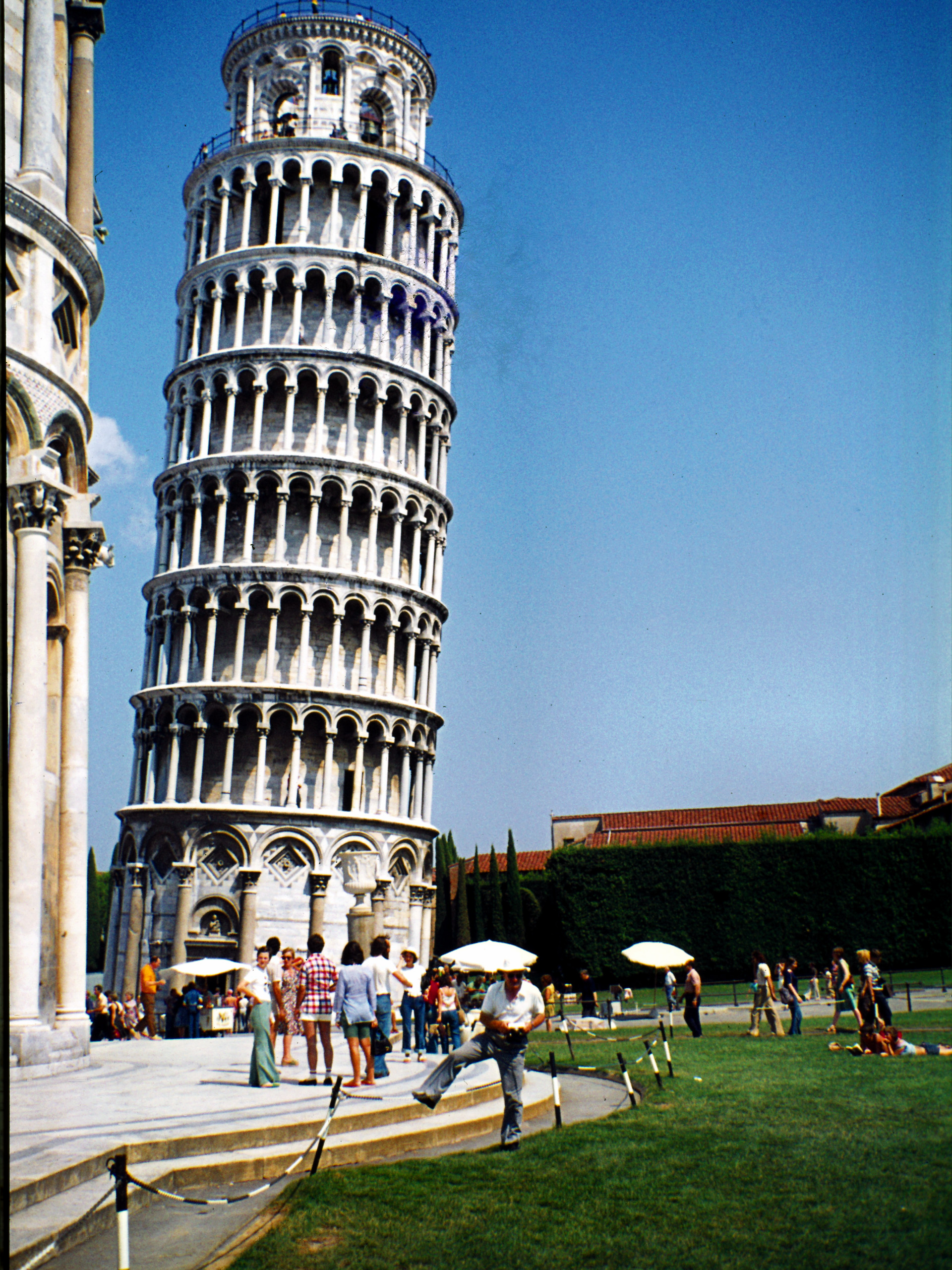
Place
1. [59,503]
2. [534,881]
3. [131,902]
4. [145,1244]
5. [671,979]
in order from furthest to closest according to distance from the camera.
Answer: [534,881], [131,902], [671,979], [59,503], [145,1244]

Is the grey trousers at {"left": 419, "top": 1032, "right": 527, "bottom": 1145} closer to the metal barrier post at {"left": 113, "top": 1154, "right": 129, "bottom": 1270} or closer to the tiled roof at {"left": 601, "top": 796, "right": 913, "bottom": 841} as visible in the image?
the metal barrier post at {"left": 113, "top": 1154, "right": 129, "bottom": 1270}

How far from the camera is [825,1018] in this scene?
32.4m

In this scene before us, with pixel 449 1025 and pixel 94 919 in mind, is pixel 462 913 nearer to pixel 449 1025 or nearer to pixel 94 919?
pixel 94 919

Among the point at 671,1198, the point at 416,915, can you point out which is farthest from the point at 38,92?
the point at 416,915

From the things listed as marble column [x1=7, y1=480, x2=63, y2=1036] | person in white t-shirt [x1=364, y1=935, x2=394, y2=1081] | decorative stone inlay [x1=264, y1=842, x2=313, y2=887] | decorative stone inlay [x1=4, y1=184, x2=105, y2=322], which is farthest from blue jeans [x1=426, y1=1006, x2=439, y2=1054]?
decorative stone inlay [x1=264, y1=842, x2=313, y2=887]

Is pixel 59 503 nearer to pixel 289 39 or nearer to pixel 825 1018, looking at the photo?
pixel 825 1018

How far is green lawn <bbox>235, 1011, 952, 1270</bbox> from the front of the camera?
704 cm

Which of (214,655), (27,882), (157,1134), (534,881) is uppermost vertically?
(214,655)

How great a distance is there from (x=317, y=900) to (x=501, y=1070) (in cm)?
3439

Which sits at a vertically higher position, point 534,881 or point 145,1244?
point 145,1244

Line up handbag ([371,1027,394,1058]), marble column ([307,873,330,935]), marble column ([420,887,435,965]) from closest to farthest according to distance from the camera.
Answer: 1. handbag ([371,1027,394,1058])
2. marble column ([307,873,330,935])
3. marble column ([420,887,435,965])

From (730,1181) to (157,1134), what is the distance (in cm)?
518

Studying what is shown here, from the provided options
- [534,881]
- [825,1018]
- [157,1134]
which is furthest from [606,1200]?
[534,881]

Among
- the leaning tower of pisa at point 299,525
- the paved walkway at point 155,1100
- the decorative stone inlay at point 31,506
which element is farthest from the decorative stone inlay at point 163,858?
the decorative stone inlay at point 31,506
